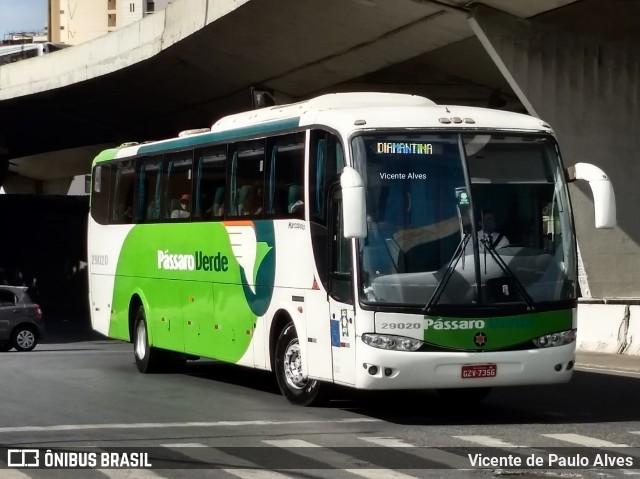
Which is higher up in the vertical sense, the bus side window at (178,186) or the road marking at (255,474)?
the bus side window at (178,186)

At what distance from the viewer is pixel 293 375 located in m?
14.8

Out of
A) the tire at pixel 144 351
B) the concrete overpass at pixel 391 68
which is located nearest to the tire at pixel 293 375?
the tire at pixel 144 351

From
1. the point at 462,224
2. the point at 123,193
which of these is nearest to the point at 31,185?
the point at 123,193

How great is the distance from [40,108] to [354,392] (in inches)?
1356

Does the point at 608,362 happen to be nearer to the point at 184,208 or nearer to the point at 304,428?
the point at 184,208

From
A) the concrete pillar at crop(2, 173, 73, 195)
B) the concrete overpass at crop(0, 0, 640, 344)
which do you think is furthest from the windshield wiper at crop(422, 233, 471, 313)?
the concrete pillar at crop(2, 173, 73, 195)

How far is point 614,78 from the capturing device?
26.5 m

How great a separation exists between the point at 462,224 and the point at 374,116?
1.41 m

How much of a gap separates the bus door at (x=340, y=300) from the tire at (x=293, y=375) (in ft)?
3.34

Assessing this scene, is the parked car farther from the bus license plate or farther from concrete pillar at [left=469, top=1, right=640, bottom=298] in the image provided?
the bus license plate

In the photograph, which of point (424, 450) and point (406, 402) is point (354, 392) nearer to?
point (406, 402)

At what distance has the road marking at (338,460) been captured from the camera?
9875 mm

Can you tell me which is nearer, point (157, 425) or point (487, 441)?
point (487, 441)

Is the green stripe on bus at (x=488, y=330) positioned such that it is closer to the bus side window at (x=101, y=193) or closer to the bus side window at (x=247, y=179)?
the bus side window at (x=247, y=179)
